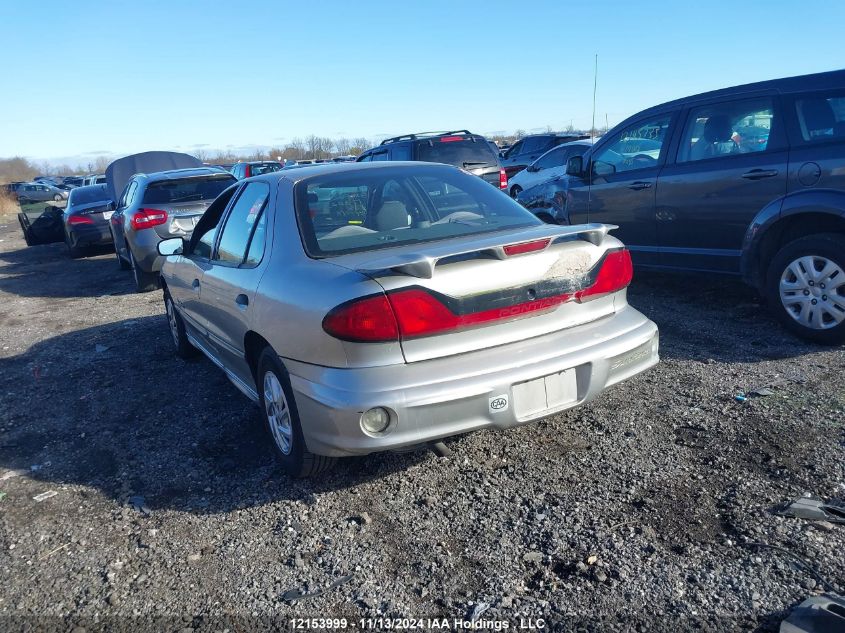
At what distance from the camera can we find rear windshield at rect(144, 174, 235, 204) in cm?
985

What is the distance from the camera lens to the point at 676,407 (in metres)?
4.26

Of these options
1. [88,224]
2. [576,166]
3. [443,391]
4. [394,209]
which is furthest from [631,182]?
[88,224]

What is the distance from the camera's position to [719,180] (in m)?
5.92

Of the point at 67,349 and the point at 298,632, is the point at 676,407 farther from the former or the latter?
the point at 67,349

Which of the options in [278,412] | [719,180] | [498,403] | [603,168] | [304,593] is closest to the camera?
[304,593]

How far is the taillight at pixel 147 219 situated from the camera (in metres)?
9.61

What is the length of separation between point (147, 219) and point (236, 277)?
20.6 ft

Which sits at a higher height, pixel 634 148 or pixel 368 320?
pixel 634 148

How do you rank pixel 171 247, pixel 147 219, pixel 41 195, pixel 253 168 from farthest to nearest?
1. pixel 41 195
2. pixel 253 168
3. pixel 147 219
4. pixel 171 247

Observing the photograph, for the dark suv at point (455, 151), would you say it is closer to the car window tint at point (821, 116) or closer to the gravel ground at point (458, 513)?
the car window tint at point (821, 116)

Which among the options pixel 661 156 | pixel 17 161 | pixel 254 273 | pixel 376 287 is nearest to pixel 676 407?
pixel 376 287

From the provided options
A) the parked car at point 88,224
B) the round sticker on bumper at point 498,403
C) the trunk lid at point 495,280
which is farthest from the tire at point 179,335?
the parked car at point 88,224

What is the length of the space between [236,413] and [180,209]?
577cm

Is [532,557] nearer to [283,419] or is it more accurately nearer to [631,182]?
[283,419]
